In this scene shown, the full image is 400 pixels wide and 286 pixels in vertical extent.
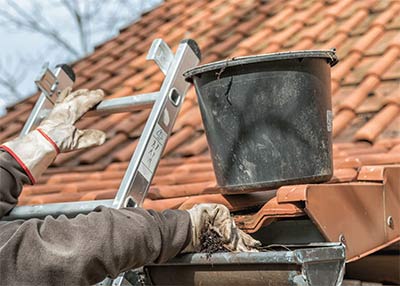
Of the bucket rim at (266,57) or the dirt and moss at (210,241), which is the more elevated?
the bucket rim at (266,57)

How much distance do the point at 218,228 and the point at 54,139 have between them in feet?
2.25

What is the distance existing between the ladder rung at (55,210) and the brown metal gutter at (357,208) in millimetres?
652

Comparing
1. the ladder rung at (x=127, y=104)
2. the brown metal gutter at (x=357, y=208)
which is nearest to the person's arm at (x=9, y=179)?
the ladder rung at (x=127, y=104)

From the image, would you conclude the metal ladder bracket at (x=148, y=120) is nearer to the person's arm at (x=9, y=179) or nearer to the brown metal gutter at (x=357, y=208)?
the person's arm at (x=9, y=179)

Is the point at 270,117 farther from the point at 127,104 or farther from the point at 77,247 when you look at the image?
the point at 77,247

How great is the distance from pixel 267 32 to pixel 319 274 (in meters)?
2.95

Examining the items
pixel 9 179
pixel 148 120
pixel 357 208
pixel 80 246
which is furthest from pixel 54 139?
pixel 357 208

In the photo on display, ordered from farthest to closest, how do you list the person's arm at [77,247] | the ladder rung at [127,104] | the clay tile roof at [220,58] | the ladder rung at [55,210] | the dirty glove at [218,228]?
the clay tile roof at [220,58] < the ladder rung at [127,104] < the ladder rung at [55,210] < the dirty glove at [218,228] < the person's arm at [77,247]

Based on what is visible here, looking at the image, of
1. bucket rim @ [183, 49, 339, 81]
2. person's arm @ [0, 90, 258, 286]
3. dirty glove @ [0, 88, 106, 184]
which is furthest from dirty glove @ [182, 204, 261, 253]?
dirty glove @ [0, 88, 106, 184]

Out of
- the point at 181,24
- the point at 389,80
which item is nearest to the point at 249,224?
the point at 389,80

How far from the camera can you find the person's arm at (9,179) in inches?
91.2

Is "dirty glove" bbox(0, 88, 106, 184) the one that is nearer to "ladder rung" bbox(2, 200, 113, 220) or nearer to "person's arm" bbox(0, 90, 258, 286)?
"ladder rung" bbox(2, 200, 113, 220)

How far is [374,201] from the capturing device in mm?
2512

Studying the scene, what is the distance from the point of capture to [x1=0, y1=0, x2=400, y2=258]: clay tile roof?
3.00 metres
